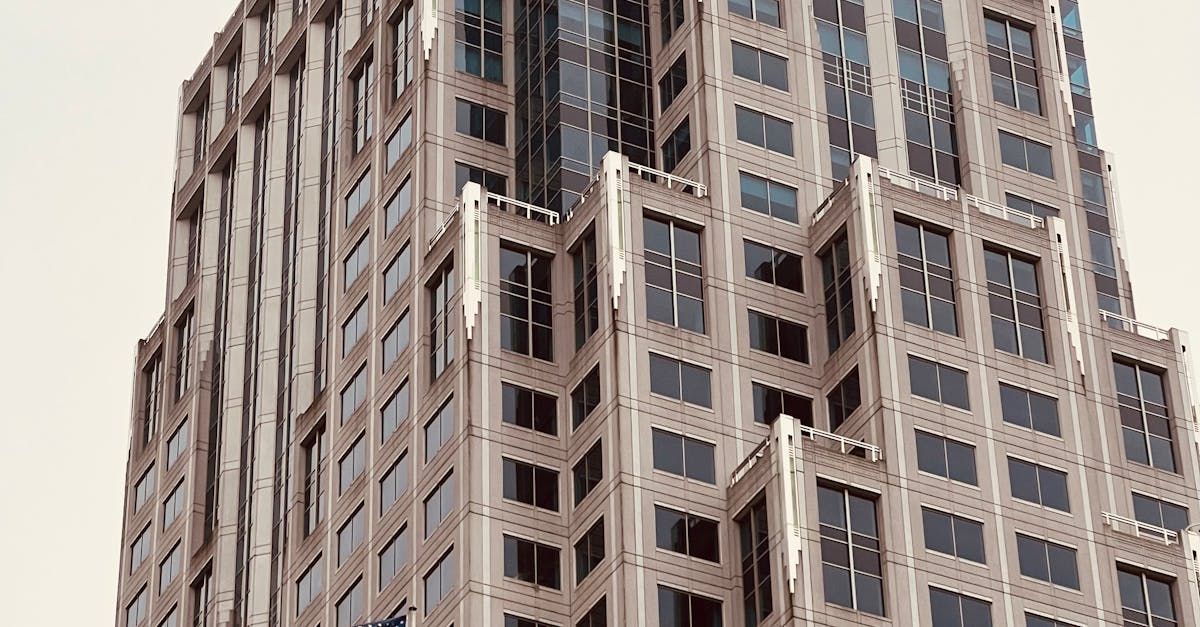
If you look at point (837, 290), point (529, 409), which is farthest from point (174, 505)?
point (837, 290)

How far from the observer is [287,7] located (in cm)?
15850

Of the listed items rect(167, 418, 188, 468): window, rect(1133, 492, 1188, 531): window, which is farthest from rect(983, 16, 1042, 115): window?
rect(167, 418, 188, 468): window

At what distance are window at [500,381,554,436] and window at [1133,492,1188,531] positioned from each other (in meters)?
25.9

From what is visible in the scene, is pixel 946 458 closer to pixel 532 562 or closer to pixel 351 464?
pixel 532 562

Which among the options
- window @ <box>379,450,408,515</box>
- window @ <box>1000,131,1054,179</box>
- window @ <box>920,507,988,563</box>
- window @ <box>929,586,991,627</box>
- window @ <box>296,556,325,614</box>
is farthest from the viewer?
window @ <box>1000,131,1054,179</box>

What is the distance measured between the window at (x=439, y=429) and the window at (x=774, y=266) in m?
15.3

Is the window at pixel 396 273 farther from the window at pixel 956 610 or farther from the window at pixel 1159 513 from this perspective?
the window at pixel 1159 513

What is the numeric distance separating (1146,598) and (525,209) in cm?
3432

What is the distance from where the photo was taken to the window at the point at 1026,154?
432ft

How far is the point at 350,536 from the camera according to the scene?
404ft

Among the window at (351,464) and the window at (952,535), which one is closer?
the window at (952,535)

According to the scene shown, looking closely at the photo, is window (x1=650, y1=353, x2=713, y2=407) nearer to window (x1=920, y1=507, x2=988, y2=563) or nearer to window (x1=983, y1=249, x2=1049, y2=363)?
window (x1=920, y1=507, x2=988, y2=563)

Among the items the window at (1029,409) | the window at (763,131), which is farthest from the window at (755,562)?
the window at (763,131)

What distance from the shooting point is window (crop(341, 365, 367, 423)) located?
417 feet
